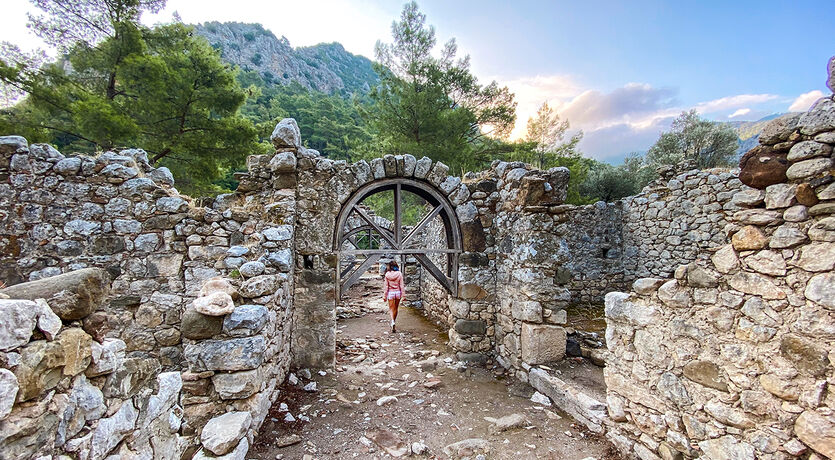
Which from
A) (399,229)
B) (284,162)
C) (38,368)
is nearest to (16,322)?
(38,368)

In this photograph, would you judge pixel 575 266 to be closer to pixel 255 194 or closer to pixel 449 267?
pixel 449 267

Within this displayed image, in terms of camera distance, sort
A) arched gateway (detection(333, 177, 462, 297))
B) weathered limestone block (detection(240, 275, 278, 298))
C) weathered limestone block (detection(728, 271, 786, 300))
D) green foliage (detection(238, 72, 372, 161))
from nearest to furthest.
A: weathered limestone block (detection(728, 271, 786, 300)) < weathered limestone block (detection(240, 275, 278, 298)) < arched gateway (detection(333, 177, 462, 297)) < green foliage (detection(238, 72, 372, 161))

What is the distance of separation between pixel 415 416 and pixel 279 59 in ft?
234

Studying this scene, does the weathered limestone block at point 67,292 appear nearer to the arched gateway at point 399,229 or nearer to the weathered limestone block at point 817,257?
the weathered limestone block at point 817,257

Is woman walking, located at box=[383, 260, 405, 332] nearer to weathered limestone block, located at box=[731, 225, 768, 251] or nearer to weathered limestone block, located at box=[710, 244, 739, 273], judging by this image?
weathered limestone block, located at box=[710, 244, 739, 273]

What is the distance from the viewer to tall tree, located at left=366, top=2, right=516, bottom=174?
1248 centimetres

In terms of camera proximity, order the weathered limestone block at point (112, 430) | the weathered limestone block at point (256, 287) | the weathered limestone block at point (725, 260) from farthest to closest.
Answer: the weathered limestone block at point (256, 287), the weathered limestone block at point (725, 260), the weathered limestone block at point (112, 430)

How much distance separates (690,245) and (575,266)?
2.43 m

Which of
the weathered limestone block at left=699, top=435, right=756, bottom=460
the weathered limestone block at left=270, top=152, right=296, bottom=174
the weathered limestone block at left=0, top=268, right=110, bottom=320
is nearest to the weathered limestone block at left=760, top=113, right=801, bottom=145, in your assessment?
the weathered limestone block at left=699, top=435, right=756, bottom=460


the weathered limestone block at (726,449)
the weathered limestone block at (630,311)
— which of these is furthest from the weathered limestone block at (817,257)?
the weathered limestone block at (726,449)

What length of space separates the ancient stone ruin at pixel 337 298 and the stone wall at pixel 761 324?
1 centimetres

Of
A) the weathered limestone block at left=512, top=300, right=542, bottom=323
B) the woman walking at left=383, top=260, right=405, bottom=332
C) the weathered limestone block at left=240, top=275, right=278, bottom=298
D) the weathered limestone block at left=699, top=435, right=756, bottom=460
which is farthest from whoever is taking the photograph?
the woman walking at left=383, top=260, right=405, bottom=332

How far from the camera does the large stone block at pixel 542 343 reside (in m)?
4.84

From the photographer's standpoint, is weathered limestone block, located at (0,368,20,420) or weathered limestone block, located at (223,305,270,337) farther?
weathered limestone block, located at (223,305,270,337)
